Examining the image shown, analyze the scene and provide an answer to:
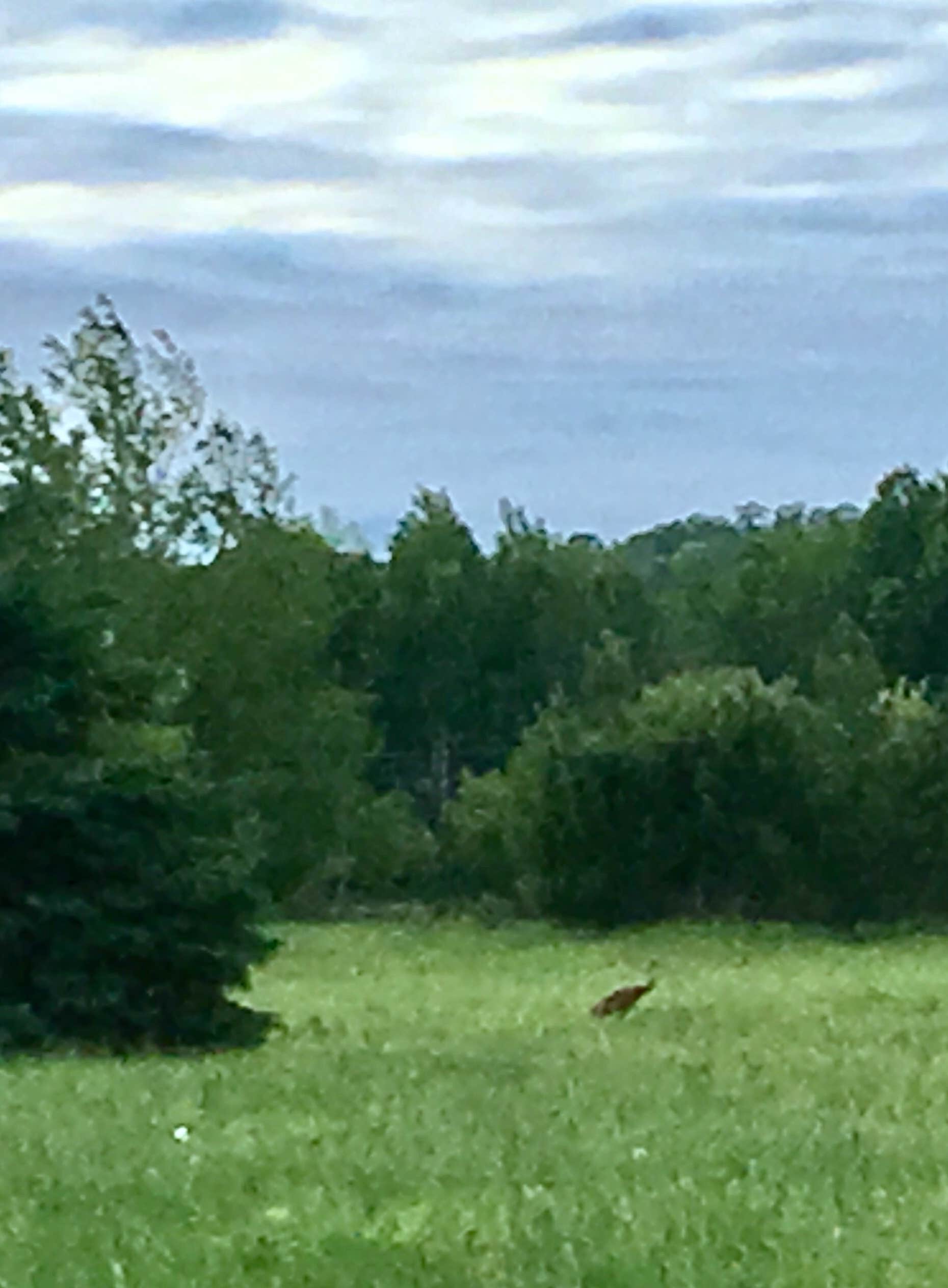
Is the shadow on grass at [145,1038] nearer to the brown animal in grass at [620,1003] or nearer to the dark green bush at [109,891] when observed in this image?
the dark green bush at [109,891]

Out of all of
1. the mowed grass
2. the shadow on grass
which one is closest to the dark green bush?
the shadow on grass

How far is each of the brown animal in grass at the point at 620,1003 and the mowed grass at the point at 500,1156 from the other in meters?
0.20

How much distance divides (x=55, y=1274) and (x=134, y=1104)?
4.79 metres

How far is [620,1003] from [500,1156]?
32.3 feet

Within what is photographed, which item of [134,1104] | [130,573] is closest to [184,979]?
[134,1104]

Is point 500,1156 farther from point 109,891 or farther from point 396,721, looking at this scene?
point 396,721

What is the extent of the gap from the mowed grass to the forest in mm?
1616

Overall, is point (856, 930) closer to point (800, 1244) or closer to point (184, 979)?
point (184, 979)

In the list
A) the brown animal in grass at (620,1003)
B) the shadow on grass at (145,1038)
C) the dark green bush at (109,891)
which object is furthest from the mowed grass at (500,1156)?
the dark green bush at (109,891)

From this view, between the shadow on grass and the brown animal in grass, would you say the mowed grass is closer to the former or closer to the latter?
the brown animal in grass

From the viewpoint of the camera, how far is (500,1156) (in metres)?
11.2

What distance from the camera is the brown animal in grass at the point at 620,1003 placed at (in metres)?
20.8

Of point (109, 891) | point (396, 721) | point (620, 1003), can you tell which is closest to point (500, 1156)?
point (109, 891)

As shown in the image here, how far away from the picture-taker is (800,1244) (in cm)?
905
